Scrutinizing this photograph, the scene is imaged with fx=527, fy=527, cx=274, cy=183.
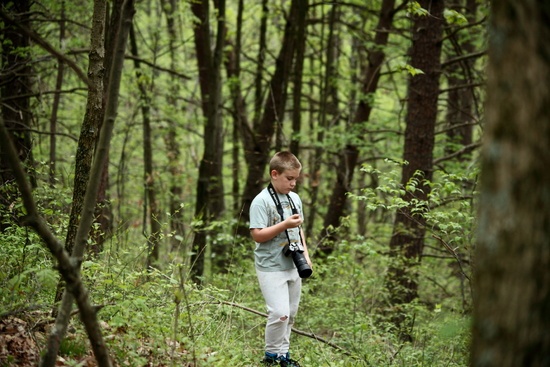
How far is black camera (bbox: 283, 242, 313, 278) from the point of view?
15.2 feet

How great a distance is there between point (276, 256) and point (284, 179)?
27.8 inches

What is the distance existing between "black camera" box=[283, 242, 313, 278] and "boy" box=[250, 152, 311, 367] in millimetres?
34

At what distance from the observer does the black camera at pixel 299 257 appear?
463 cm

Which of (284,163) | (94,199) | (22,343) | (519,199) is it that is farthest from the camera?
(284,163)

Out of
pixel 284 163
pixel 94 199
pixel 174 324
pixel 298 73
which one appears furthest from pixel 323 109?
pixel 94 199

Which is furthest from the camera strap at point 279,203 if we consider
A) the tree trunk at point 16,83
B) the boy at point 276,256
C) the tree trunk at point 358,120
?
the tree trunk at point 358,120

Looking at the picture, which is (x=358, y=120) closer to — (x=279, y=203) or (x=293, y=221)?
(x=279, y=203)

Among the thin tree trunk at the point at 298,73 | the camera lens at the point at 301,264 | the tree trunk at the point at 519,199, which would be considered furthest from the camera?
the thin tree trunk at the point at 298,73

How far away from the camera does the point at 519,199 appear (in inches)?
62.1

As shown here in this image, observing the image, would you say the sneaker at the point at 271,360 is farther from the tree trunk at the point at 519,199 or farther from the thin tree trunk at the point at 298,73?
the thin tree trunk at the point at 298,73

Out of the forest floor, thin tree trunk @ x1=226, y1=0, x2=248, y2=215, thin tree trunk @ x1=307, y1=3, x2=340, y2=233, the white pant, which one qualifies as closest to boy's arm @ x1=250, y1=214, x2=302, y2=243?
the white pant

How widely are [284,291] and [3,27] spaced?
17.5ft

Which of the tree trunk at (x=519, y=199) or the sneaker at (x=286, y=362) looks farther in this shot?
the sneaker at (x=286, y=362)

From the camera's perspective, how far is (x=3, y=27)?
7.06 meters
